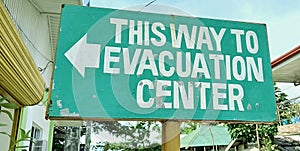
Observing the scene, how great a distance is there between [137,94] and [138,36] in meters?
0.20

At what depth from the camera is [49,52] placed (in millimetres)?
5047

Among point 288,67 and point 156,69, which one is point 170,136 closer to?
point 156,69

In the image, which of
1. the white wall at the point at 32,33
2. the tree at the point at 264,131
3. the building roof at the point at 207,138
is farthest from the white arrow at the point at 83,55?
the building roof at the point at 207,138

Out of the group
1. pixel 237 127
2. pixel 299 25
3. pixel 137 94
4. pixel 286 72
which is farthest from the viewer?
pixel 237 127

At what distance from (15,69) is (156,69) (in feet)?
3.67

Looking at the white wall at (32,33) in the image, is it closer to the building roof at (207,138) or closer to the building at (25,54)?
the building at (25,54)

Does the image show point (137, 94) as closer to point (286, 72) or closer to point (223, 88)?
point (223, 88)

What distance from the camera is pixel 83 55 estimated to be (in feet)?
3.07

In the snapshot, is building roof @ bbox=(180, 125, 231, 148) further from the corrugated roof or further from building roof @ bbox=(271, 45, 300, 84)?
the corrugated roof

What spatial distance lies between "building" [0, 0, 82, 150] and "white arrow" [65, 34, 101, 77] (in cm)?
64

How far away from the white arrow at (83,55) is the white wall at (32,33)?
1.71 m

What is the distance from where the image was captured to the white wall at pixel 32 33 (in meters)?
2.83

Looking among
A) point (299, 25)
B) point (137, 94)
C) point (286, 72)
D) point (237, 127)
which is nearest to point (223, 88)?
point (137, 94)

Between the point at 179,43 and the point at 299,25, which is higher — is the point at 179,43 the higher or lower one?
the lower one
